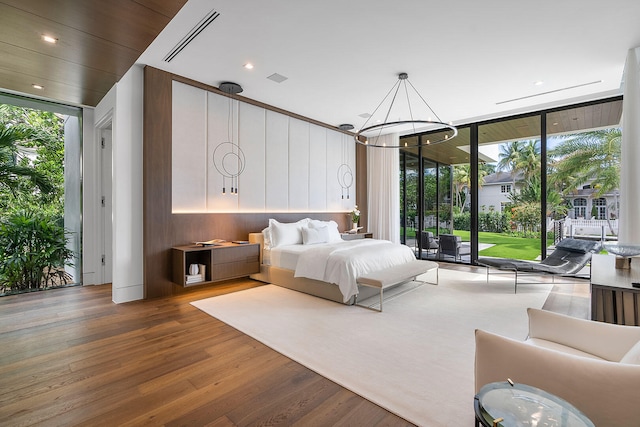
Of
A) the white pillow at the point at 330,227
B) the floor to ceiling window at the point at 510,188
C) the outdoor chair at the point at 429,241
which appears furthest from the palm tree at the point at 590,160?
the white pillow at the point at 330,227

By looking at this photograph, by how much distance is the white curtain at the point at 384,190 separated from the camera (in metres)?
7.41

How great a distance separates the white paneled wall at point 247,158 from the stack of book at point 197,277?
889 mm

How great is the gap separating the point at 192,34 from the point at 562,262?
5.89 metres

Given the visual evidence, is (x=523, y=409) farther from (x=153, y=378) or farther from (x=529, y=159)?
(x=529, y=159)

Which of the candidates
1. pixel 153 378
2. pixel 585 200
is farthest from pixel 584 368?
pixel 585 200

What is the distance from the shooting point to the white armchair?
1.03 m

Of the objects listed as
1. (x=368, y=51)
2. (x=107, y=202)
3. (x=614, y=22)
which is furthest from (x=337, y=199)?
(x=614, y=22)

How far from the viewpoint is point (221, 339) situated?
286 centimetres

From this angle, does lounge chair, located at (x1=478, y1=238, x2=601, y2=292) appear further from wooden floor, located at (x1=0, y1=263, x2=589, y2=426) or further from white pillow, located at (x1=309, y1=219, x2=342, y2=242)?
white pillow, located at (x1=309, y1=219, x2=342, y2=242)

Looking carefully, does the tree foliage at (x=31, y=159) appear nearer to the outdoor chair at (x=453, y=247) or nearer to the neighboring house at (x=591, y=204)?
the outdoor chair at (x=453, y=247)

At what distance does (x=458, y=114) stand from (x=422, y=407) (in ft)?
18.5

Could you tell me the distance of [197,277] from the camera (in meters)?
4.20

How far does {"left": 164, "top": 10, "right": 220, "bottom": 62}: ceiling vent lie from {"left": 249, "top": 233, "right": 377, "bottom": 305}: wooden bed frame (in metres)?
2.79

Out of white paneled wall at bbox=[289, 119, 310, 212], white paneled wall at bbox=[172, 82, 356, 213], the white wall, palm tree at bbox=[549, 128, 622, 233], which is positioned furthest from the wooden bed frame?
palm tree at bbox=[549, 128, 622, 233]
